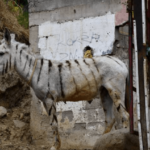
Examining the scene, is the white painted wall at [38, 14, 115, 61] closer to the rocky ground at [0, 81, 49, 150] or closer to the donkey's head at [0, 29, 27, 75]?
the rocky ground at [0, 81, 49, 150]

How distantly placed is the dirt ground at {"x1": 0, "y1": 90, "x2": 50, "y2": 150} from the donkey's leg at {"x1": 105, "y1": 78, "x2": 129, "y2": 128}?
10.4 feet

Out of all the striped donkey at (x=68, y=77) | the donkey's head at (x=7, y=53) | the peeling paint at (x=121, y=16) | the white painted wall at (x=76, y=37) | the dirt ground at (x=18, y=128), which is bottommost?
the dirt ground at (x=18, y=128)

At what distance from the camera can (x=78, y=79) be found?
739 centimetres

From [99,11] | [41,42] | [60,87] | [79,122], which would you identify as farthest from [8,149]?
[99,11]

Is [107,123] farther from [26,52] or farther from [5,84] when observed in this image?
[5,84]

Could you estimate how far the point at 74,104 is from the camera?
9.70 meters

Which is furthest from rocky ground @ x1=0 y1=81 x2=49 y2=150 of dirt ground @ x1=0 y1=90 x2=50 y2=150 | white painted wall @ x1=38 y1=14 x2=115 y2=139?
white painted wall @ x1=38 y1=14 x2=115 y2=139

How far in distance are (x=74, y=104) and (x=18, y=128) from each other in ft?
6.06

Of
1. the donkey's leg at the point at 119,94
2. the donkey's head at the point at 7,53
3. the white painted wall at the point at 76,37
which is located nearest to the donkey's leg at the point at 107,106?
the donkey's leg at the point at 119,94

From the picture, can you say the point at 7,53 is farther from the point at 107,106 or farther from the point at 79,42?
the point at 79,42

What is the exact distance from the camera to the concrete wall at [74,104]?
30.8 ft

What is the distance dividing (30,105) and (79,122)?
1.95m

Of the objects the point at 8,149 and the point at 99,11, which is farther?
the point at 99,11

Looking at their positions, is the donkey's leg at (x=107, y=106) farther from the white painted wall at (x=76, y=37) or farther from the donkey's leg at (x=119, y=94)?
the white painted wall at (x=76, y=37)
